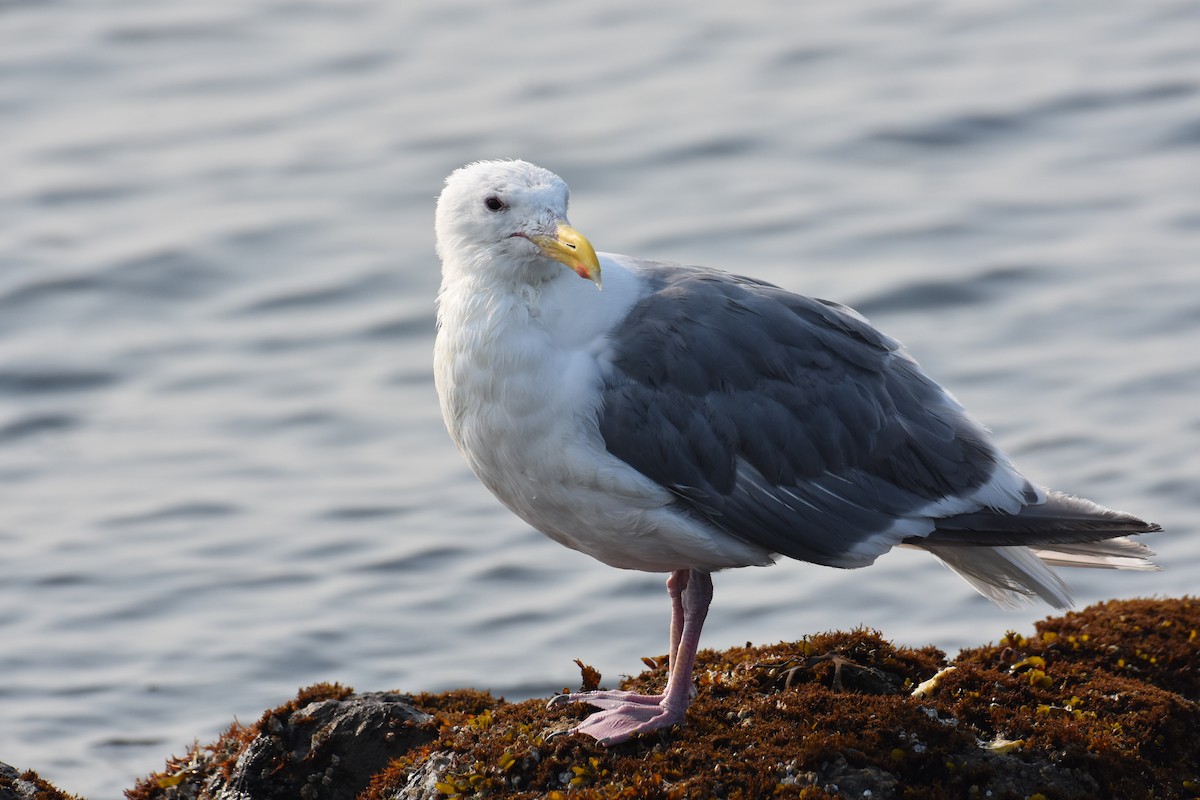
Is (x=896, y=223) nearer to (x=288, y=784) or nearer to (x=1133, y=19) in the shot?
(x=1133, y=19)

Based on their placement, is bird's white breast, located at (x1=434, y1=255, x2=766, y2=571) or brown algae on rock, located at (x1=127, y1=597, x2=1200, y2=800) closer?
brown algae on rock, located at (x1=127, y1=597, x2=1200, y2=800)

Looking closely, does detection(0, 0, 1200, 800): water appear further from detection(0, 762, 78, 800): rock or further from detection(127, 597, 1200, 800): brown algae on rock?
detection(127, 597, 1200, 800): brown algae on rock

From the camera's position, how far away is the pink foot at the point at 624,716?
5.93 m

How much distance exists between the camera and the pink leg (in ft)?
19.5

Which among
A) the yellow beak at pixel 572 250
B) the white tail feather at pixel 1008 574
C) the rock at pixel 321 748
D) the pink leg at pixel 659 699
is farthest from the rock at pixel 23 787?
the white tail feather at pixel 1008 574

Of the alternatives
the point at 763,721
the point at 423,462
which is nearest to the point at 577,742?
the point at 763,721

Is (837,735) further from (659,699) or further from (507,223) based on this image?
(507,223)

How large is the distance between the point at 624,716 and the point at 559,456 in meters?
0.98

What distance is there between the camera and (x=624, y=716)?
19.8 feet

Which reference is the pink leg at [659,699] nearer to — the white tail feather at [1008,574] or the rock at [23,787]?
the white tail feather at [1008,574]

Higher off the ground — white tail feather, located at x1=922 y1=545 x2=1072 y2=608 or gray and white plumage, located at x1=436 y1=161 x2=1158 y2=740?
gray and white plumage, located at x1=436 y1=161 x2=1158 y2=740

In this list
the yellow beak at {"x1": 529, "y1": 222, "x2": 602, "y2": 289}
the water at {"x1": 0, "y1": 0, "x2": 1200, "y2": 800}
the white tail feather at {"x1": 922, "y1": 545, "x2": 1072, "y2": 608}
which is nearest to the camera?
the yellow beak at {"x1": 529, "y1": 222, "x2": 602, "y2": 289}

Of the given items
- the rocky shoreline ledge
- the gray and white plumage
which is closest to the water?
the rocky shoreline ledge

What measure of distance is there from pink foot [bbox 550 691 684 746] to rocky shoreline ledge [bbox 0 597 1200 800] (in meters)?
0.05
